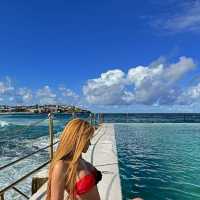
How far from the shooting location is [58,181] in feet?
9.23

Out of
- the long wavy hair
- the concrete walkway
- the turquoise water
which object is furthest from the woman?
the turquoise water

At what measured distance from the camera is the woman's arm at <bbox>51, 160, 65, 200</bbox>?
281 cm

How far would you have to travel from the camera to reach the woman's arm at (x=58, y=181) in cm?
281

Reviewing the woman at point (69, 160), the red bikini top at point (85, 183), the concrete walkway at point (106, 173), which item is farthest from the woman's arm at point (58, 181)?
the concrete walkway at point (106, 173)

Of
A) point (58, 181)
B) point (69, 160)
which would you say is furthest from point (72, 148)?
point (58, 181)

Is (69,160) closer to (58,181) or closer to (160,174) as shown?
(58,181)

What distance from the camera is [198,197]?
7820 mm

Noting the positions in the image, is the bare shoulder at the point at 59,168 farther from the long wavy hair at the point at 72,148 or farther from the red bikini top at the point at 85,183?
the red bikini top at the point at 85,183

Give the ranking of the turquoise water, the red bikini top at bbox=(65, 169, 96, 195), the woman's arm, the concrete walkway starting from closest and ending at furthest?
the woman's arm → the red bikini top at bbox=(65, 169, 96, 195) → the concrete walkway → the turquoise water

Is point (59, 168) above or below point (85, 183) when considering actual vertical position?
above

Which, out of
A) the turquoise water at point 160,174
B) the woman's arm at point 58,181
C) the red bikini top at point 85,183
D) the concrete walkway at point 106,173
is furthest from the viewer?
the turquoise water at point 160,174

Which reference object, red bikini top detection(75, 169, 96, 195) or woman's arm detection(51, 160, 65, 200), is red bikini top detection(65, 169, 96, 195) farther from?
woman's arm detection(51, 160, 65, 200)

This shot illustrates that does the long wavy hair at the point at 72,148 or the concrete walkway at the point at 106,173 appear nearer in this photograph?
the long wavy hair at the point at 72,148

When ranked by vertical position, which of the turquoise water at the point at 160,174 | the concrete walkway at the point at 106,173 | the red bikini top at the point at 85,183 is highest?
the red bikini top at the point at 85,183
